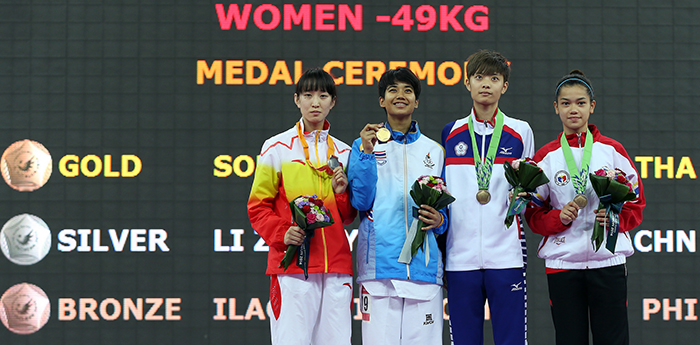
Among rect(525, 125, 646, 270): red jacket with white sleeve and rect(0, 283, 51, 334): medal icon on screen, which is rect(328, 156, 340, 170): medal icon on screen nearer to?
rect(525, 125, 646, 270): red jacket with white sleeve

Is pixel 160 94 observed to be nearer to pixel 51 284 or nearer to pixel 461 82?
pixel 51 284

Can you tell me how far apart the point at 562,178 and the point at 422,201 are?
2.55ft

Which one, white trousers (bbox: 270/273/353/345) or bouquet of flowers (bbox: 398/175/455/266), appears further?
white trousers (bbox: 270/273/353/345)

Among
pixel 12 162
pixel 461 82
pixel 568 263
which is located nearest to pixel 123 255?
pixel 12 162

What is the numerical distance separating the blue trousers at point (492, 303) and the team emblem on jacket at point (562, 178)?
1.59 feet

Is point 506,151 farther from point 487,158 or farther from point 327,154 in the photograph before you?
point 327,154

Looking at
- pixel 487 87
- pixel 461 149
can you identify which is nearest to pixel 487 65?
pixel 487 87

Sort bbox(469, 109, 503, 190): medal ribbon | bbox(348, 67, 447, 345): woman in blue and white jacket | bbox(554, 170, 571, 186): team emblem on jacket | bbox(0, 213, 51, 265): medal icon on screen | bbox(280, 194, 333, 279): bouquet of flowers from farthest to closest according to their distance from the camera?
bbox(0, 213, 51, 265): medal icon on screen → bbox(554, 170, 571, 186): team emblem on jacket → bbox(469, 109, 503, 190): medal ribbon → bbox(348, 67, 447, 345): woman in blue and white jacket → bbox(280, 194, 333, 279): bouquet of flowers

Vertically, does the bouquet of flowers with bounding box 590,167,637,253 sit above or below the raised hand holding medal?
below

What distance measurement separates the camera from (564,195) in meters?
3.20

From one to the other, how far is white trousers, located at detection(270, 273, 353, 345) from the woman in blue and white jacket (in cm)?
11

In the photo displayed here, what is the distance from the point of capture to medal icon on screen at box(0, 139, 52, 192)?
4.67 m

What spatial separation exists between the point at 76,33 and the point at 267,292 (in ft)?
7.69

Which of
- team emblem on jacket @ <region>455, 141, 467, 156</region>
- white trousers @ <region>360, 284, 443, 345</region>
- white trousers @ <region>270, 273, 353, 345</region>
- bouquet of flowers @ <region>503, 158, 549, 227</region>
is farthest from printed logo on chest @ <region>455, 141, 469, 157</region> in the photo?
white trousers @ <region>270, 273, 353, 345</region>
